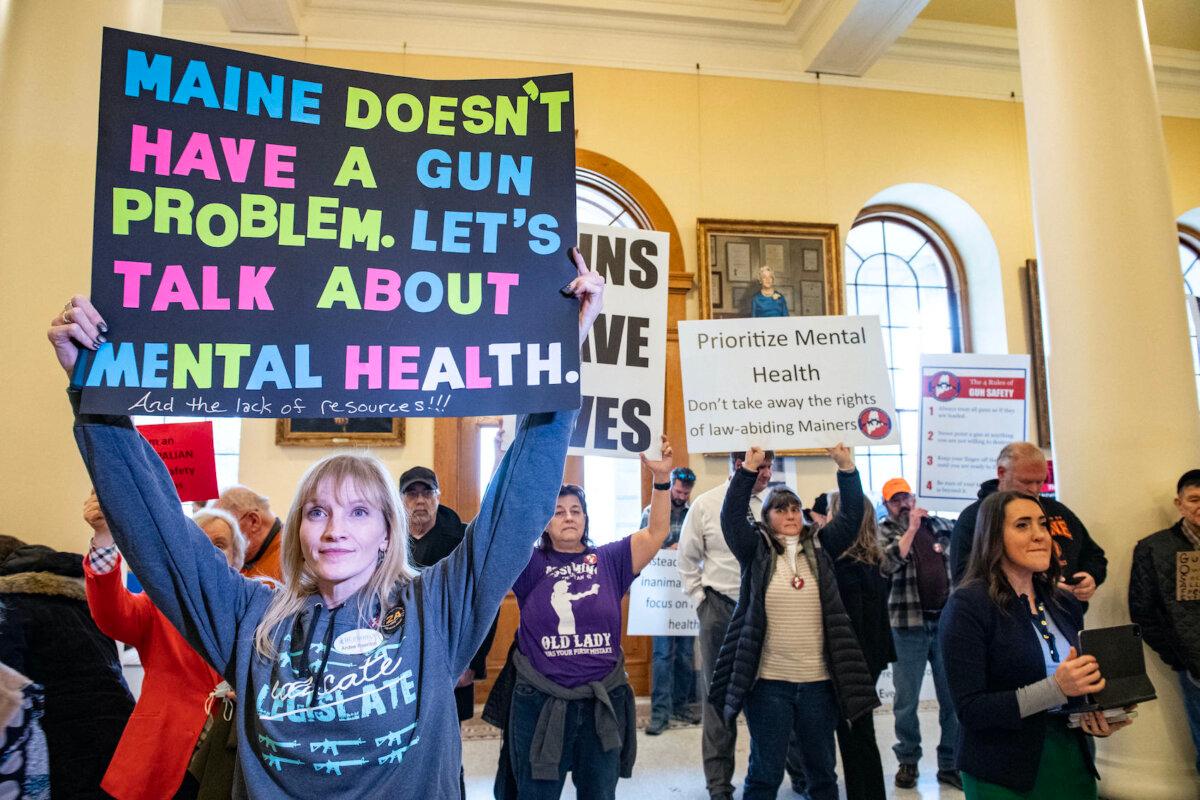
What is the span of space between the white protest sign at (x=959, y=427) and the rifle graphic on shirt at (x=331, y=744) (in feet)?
14.4

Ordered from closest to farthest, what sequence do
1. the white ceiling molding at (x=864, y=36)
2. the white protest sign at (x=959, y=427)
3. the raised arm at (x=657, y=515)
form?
the raised arm at (x=657, y=515) → the white protest sign at (x=959, y=427) → the white ceiling molding at (x=864, y=36)

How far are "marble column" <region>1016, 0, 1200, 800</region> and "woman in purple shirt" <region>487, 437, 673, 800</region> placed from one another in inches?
94.7

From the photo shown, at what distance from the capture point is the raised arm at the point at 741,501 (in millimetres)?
3381

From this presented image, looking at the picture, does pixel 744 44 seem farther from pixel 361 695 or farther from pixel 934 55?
pixel 361 695

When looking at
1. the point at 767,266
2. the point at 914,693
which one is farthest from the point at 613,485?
the point at 914,693

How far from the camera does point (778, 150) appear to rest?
275 inches

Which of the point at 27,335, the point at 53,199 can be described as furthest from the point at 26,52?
the point at 27,335

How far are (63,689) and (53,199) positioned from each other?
2145 millimetres

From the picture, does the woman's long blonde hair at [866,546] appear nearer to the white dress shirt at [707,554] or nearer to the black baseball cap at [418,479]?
the white dress shirt at [707,554]

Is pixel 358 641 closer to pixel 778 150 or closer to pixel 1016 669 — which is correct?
pixel 1016 669

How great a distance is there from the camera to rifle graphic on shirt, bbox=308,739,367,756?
4.15 feet

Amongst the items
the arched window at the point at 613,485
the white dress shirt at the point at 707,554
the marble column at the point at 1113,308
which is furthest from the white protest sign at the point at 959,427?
the arched window at the point at 613,485

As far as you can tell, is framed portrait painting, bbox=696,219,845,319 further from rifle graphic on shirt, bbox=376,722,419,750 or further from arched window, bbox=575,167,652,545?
rifle graphic on shirt, bbox=376,722,419,750

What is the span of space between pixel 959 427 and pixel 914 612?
46.7 inches
